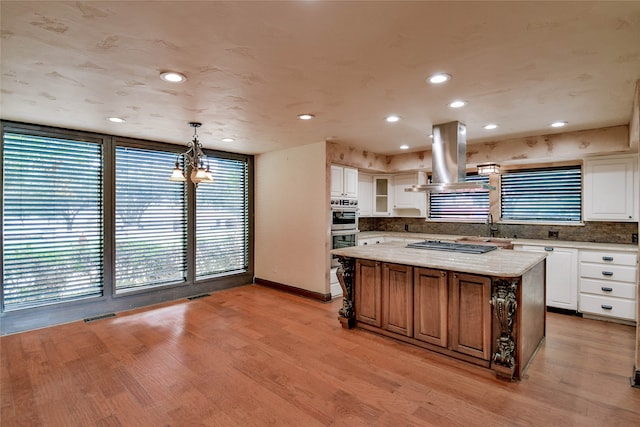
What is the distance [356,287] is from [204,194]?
10.3ft

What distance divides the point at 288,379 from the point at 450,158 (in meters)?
3.01

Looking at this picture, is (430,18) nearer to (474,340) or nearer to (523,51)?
(523,51)

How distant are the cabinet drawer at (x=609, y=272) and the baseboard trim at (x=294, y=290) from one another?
11.4 ft

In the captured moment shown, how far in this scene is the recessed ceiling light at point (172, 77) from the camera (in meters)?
2.41

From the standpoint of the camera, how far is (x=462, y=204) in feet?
19.2

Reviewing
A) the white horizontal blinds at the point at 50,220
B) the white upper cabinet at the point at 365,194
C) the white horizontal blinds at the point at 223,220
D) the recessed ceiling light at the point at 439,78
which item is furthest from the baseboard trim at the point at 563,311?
the white horizontal blinds at the point at 50,220

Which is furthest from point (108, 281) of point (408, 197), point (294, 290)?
point (408, 197)

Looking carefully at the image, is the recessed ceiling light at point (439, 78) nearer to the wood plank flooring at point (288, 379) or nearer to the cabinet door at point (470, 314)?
the cabinet door at point (470, 314)

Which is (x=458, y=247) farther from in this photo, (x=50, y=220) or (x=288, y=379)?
(x=50, y=220)

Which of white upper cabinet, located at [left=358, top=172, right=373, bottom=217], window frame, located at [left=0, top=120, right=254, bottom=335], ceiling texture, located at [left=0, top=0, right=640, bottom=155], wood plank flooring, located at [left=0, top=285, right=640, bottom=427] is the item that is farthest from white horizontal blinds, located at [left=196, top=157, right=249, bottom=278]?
white upper cabinet, located at [left=358, top=172, right=373, bottom=217]

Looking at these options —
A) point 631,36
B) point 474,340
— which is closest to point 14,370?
point 474,340

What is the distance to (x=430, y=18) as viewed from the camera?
1730 millimetres

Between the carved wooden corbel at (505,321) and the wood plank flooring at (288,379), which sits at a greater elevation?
the carved wooden corbel at (505,321)

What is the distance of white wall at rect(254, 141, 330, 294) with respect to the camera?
501 centimetres
